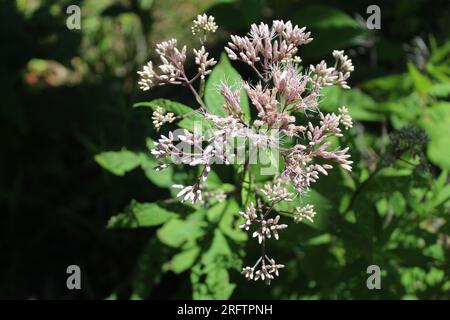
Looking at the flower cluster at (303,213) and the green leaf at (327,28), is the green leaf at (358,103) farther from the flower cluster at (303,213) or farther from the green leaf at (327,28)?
the flower cluster at (303,213)

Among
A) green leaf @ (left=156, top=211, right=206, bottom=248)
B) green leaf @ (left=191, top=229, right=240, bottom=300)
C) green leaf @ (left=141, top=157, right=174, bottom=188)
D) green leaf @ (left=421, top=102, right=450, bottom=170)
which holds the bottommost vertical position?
green leaf @ (left=191, top=229, right=240, bottom=300)

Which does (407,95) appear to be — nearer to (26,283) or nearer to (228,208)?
(228,208)

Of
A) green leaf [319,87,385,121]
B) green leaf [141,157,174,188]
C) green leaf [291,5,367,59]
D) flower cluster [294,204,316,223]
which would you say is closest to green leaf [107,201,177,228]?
green leaf [141,157,174,188]

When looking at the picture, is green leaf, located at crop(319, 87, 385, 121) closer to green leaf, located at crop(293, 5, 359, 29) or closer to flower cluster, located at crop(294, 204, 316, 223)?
green leaf, located at crop(293, 5, 359, 29)

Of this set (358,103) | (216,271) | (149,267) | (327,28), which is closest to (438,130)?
(358,103)

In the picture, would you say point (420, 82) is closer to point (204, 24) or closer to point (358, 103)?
point (358, 103)
